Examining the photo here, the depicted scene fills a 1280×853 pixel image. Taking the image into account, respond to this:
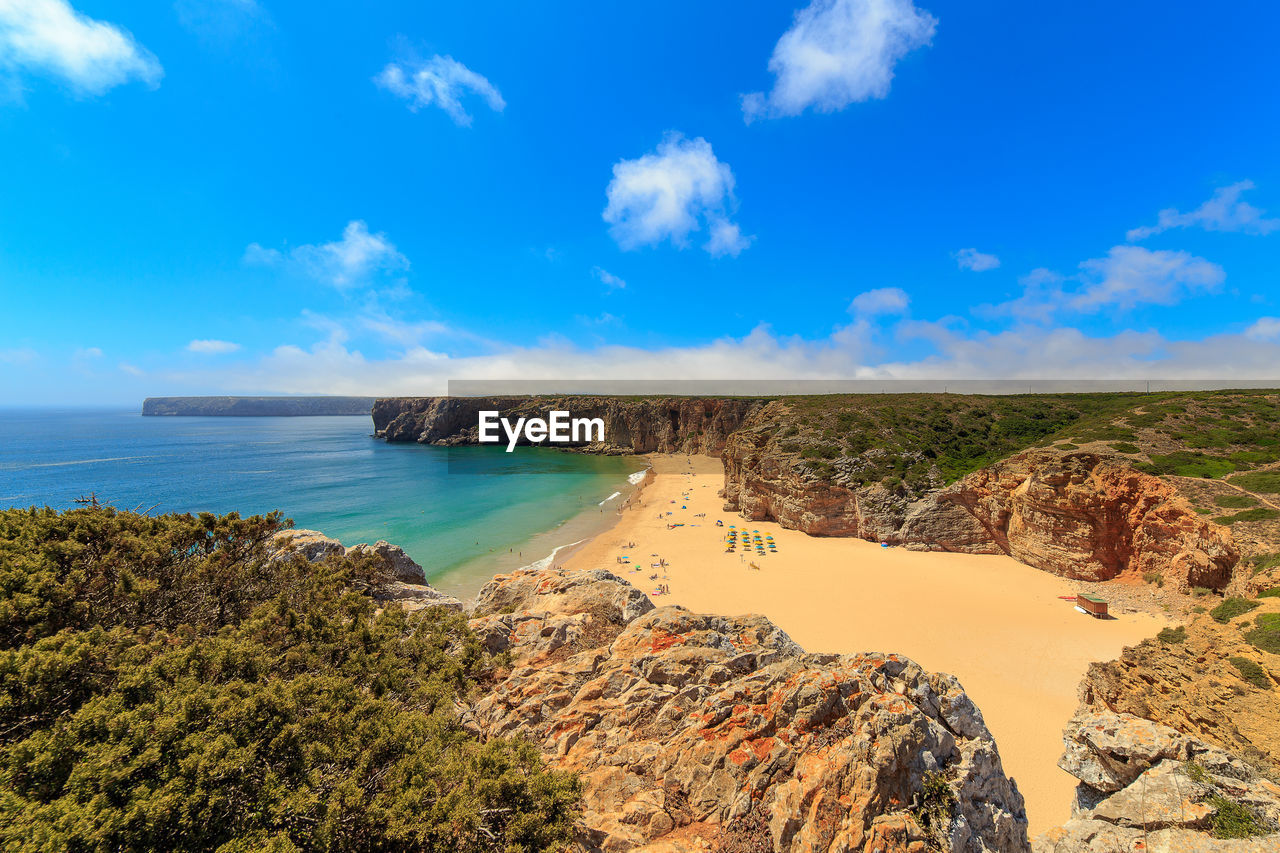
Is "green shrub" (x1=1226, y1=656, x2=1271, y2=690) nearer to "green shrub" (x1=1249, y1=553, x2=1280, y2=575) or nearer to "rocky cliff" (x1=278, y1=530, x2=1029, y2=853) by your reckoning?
"rocky cliff" (x1=278, y1=530, x2=1029, y2=853)

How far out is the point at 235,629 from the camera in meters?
9.72

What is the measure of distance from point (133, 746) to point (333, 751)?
7.73ft

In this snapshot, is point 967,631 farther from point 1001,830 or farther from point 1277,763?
point 1001,830

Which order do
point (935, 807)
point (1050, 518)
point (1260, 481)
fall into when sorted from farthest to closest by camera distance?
point (1050, 518) < point (1260, 481) < point (935, 807)

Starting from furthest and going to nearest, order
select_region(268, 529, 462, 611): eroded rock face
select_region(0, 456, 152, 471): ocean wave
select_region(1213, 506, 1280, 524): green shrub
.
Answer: select_region(0, 456, 152, 471): ocean wave, select_region(1213, 506, 1280, 524): green shrub, select_region(268, 529, 462, 611): eroded rock face

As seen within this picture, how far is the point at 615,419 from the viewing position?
102188 millimetres

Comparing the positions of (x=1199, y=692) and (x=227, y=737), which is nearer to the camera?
(x=227, y=737)

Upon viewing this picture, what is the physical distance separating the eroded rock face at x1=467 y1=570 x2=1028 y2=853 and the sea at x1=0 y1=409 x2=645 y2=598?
74.8 feet

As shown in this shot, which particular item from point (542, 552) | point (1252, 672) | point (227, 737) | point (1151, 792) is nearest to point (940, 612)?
point (1252, 672)

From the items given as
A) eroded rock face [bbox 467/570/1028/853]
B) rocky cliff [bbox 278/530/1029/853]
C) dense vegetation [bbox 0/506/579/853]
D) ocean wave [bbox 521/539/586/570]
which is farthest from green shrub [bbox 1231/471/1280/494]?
ocean wave [bbox 521/539/586/570]

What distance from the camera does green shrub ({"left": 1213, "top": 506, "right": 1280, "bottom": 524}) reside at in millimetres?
19547

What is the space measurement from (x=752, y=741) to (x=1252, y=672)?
1490cm

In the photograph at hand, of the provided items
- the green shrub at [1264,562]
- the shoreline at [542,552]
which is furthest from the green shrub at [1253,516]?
the shoreline at [542,552]

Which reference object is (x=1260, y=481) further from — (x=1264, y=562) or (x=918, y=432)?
(x=918, y=432)
